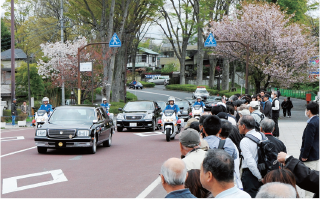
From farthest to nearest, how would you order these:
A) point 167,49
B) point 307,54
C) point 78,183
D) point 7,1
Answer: point 167,49
point 7,1
point 307,54
point 78,183

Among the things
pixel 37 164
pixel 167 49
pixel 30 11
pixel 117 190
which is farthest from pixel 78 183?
pixel 167 49

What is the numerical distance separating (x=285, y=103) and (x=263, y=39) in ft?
19.8

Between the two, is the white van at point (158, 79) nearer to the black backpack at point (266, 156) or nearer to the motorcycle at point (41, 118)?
the motorcycle at point (41, 118)

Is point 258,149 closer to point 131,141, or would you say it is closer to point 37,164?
point 37,164

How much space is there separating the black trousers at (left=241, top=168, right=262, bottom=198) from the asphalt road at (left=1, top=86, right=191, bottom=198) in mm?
2632

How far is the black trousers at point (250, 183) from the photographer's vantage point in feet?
19.7

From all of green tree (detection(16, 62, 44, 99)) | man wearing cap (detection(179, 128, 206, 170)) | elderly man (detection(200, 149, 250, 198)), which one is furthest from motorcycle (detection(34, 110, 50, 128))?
green tree (detection(16, 62, 44, 99))

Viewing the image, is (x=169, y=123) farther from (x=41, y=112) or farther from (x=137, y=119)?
(x=41, y=112)

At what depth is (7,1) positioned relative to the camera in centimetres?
6506

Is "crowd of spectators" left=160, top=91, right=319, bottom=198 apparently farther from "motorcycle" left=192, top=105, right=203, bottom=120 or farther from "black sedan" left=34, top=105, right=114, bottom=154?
"motorcycle" left=192, top=105, right=203, bottom=120

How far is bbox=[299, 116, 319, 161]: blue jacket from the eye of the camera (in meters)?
7.16

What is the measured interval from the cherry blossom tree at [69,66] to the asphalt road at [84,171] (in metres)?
26.7

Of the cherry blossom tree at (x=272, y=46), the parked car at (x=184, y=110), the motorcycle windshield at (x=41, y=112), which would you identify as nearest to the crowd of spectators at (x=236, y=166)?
the motorcycle windshield at (x=41, y=112)

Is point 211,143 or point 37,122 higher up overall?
point 211,143
